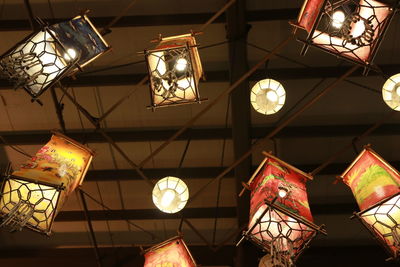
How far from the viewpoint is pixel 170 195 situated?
376cm

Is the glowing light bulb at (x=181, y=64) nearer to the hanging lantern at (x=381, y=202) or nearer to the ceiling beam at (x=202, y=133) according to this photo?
the hanging lantern at (x=381, y=202)

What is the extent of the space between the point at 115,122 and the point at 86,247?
1.80 meters

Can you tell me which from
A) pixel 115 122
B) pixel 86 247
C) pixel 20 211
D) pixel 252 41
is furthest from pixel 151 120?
pixel 20 211

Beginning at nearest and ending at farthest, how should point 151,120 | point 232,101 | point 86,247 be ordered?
point 232,101 < point 151,120 < point 86,247

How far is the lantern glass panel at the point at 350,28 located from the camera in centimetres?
263

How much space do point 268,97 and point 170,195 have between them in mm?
1213

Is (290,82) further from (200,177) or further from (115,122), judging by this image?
(115,122)

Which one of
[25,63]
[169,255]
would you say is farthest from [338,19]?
[169,255]

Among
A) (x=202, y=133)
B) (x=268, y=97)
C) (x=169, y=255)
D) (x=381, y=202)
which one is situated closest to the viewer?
(x=381, y=202)

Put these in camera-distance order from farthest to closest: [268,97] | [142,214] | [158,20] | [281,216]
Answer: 1. [142,214]
2. [158,20]
3. [268,97]
4. [281,216]

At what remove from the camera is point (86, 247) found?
5801 mm

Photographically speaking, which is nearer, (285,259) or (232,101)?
(285,259)

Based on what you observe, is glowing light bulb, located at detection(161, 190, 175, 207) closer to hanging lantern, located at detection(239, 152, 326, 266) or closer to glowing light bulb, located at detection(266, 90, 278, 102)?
hanging lantern, located at detection(239, 152, 326, 266)

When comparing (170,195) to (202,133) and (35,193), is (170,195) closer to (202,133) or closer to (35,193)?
(35,193)
